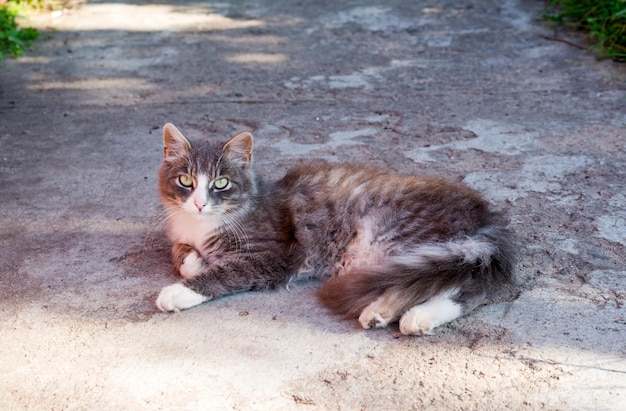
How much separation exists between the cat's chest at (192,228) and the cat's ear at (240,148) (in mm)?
326

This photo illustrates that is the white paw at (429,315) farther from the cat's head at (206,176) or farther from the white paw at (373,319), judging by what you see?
the cat's head at (206,176)

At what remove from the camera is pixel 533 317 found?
317cm

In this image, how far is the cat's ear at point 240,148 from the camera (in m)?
3.65

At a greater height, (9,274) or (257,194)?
(257,194)

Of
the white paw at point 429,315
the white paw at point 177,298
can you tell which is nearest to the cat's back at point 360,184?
the white paw at point 429,315

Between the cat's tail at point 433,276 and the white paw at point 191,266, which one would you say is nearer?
the cat's tail at point 433,276

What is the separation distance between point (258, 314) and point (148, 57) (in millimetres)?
4461

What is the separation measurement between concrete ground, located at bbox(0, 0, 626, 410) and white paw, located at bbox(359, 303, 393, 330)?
3.5 inches

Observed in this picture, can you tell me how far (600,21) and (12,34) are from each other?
558 cm

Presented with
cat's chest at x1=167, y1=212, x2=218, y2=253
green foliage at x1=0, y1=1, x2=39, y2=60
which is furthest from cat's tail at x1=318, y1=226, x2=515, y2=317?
green foliage at x1=0, y1=1, x2=39, y2=60

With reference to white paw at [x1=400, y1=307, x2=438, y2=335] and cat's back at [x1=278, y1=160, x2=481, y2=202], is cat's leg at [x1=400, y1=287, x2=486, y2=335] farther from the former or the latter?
cat's back at [x1=278, y1=160, x2=481, y2=202]

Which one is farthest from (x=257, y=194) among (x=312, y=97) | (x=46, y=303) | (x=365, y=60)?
(x=365, y=60)

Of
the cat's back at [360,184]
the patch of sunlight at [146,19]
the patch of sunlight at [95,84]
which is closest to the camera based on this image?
the cat's back at [360,184]

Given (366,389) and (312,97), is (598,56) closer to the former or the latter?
(312,97)
